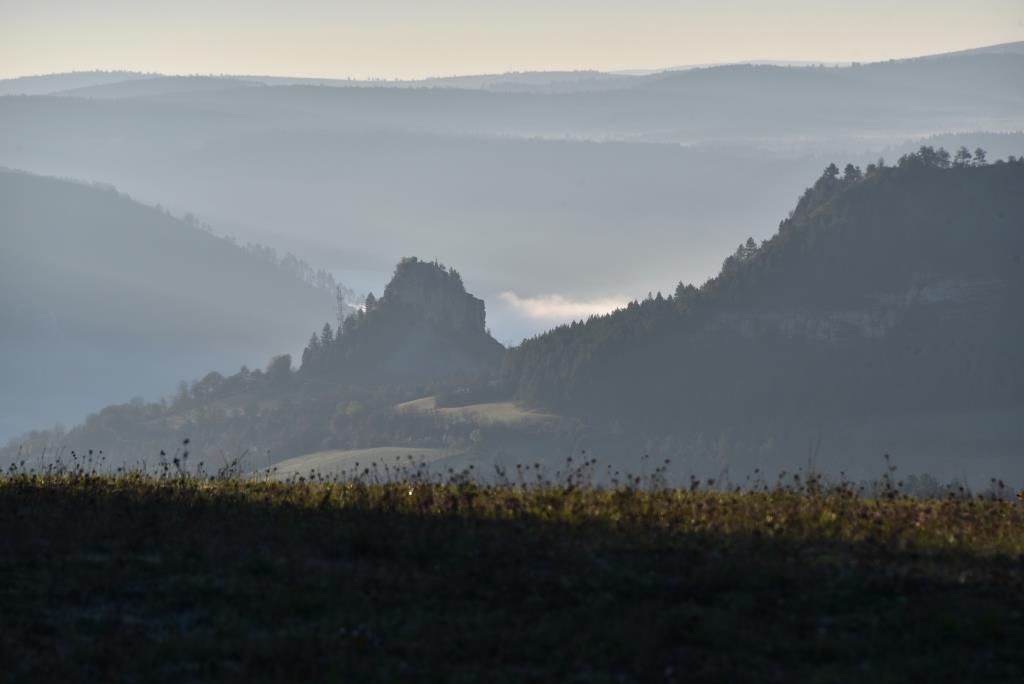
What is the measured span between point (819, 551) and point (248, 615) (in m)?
6.00

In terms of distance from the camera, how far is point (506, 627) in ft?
37.8

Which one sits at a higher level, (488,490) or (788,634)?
(488,490)

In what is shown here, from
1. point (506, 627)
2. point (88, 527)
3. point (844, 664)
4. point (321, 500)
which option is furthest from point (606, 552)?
point (88, 527)

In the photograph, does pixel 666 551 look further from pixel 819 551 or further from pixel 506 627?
pixel 506 627

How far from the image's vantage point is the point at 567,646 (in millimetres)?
11023

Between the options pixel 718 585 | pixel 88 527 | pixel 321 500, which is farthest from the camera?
pixel 321 500

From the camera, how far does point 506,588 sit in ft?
41.9

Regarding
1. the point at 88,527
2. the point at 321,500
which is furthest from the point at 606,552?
the point at 88,527

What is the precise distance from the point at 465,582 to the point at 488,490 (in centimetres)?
535

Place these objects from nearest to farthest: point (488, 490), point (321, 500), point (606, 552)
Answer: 1. point (606, 552)
2. point (321, 500)
3. point (488, 490)

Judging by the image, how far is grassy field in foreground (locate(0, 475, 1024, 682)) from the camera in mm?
10711

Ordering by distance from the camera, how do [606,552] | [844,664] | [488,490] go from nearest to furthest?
1. [844,664]
2. [606,552]
3. [488,490]

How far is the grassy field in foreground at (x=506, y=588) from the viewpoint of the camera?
10711 millimetres

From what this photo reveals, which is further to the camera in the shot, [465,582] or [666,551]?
[666,551]
